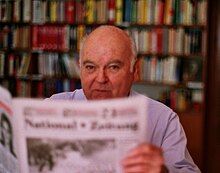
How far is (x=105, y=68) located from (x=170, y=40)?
2618 millimetres

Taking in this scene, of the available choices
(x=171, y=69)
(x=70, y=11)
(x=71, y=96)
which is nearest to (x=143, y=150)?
(x=71, y=96)

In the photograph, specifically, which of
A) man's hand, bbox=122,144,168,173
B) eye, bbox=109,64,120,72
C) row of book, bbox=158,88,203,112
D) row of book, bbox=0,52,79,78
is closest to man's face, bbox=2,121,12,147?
man's hand, bbox=122,144,168,173

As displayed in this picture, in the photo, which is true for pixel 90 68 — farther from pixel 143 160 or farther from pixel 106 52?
pixel 143 160

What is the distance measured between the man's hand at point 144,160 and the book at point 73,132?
0.01m

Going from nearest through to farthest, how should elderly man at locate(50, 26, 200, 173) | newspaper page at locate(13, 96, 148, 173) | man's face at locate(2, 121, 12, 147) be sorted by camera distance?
A: newspaper page at locate(13, 96, 148, 173) → man's face at locate(2, 121, 12, 147) → elderly man at locate(50, 26, 200, 173)

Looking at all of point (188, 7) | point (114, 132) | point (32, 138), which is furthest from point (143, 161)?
point (188, 7)

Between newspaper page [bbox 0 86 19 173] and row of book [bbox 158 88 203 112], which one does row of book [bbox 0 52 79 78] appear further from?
newspaper page [bbox 0 86 19 173]

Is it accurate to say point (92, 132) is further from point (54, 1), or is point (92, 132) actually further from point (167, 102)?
point (54, 1)

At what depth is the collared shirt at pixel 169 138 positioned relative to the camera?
128 centimetres

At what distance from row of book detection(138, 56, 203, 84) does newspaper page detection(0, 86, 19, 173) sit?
2976 mm

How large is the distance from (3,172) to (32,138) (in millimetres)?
242

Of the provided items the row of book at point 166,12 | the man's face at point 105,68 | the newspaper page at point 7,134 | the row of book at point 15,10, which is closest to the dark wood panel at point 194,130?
the row of book at point 166,12

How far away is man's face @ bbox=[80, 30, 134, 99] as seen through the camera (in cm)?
144

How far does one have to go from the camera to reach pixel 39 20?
168 inches
